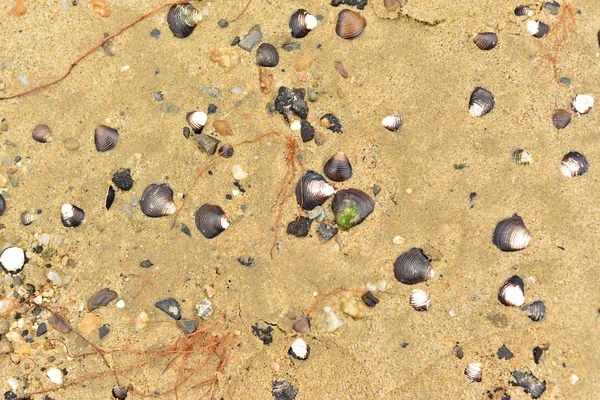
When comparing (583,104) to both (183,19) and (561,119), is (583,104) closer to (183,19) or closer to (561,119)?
(561,119)

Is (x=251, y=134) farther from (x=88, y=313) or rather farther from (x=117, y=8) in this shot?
(x=88, y=313)

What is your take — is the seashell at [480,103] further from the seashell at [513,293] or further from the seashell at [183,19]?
the seashell at [183,19]

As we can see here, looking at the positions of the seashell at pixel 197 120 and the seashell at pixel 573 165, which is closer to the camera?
the seashell at pixel 573 165

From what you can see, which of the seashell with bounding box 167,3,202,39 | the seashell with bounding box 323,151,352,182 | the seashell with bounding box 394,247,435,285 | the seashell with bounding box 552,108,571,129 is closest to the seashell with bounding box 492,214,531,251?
the seashell with bounding box 394,247,435,285

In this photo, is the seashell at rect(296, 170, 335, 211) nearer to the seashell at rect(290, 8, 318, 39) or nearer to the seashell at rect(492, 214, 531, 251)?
the seashell at rect(290, 8, 318, 39)

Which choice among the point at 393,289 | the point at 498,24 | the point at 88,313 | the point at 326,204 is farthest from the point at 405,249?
the point at 88,313

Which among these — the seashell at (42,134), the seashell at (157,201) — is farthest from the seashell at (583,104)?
the seashell at (42,134)
